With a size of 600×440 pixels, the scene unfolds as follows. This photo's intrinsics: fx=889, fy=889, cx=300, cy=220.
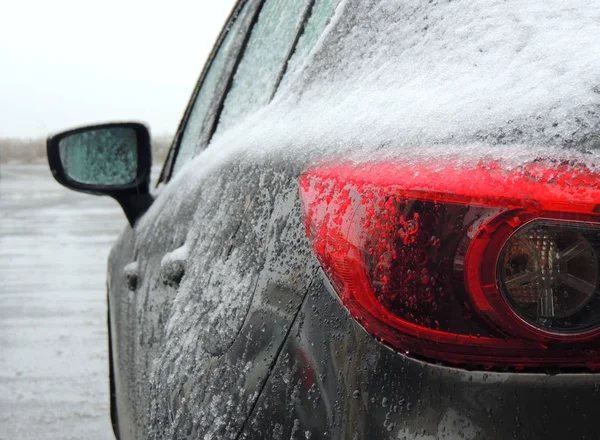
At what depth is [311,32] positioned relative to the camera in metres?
1.84

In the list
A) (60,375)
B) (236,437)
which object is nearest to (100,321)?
(60,375)

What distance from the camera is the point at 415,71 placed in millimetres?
1300

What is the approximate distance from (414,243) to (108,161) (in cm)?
216

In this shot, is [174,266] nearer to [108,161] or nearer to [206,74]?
[108,161]

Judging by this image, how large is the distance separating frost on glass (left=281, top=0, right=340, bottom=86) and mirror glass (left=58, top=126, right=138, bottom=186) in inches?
47.1

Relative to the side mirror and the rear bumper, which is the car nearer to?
the rear bumper

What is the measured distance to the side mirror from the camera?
9.71 ft

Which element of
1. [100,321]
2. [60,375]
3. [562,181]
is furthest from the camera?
[100,321]

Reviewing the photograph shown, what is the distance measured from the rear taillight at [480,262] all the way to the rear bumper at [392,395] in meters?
0.02

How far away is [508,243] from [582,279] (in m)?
0.09

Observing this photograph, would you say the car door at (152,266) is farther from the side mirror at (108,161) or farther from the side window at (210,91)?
the side mirror at (108,161)

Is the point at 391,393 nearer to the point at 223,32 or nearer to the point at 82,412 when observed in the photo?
the point at 223,32

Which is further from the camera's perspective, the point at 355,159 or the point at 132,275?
the point at 132,275

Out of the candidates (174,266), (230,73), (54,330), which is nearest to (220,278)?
(174,266)
